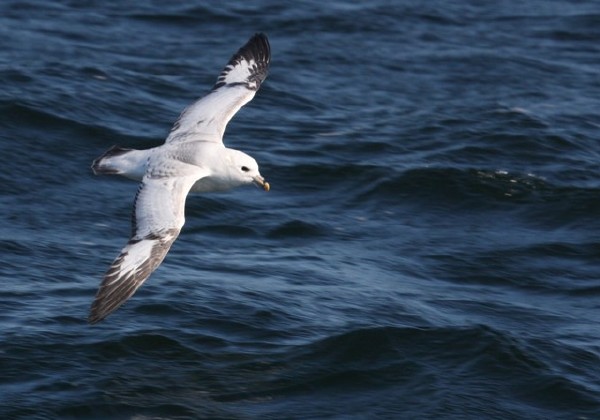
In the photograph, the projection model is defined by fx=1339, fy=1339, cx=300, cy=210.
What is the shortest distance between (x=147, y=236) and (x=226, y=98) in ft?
9.45

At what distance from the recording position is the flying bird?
10.3 metres

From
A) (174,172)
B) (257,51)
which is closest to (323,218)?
(257,51)

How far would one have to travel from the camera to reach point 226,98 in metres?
13.1

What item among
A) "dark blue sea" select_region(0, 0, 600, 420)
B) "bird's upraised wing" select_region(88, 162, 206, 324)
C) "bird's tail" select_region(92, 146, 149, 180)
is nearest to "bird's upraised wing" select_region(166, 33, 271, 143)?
"bird's tail" select_region(92, 146, 149, 180)

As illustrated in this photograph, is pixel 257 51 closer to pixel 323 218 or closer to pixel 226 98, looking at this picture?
pixel 226 98

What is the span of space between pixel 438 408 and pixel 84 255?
4169 mm

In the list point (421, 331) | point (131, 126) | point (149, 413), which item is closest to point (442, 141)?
point (131, 126)

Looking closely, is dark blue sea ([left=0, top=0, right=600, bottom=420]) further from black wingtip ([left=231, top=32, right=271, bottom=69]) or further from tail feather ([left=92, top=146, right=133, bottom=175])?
black wingtip ([left=231, top=32, right=271, bottom=69])

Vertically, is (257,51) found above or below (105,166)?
above

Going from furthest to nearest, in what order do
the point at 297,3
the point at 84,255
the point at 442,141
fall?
the point at 297,3 → the point at 442,141 → the point at 84,255

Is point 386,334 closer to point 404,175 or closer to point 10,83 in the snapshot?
point 404,175

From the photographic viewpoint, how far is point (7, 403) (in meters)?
10.3

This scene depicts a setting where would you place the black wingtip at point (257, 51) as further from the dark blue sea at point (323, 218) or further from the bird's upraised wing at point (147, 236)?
the bird's upraised wing at point (147, 236)

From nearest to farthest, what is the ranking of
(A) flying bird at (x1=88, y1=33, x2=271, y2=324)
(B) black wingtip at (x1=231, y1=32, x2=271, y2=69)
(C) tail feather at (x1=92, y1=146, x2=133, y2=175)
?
(A) flying bird at (x1=88, y1=33, x2=271, y2=324) → (C) tail feather at (x1=92, y1=146, x2=133, y2=175) → (B) black wingtip at (x1=231, y1=32, x2=271, y2=69)
